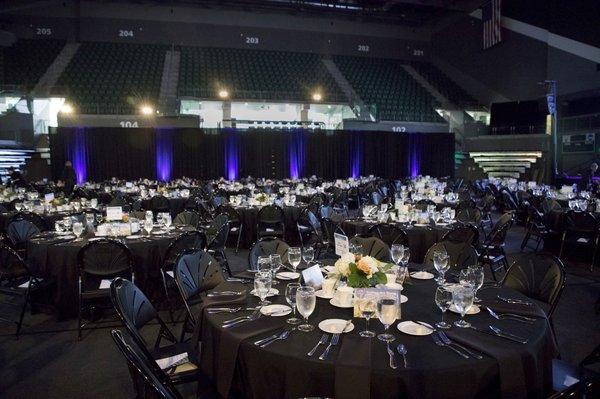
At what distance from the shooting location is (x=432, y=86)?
80.6ft

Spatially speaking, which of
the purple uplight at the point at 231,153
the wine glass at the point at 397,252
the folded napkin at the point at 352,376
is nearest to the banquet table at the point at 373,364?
the folded napkin at the point at 352,376

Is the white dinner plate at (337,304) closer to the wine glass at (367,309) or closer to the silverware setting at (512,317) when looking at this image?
the wine glass at (367,309)

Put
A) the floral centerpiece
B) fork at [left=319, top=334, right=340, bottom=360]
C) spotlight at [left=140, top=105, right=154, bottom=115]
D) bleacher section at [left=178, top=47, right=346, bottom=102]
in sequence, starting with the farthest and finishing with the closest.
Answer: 1. bleacher section at [left=178, top=47, right=346, bottom=102]
2. spotlight at [left=140, top=105, right=154, bottom=115]
3. the floral centerpiece
4. fork at [left=319, top=334, right=340, bottom=360]

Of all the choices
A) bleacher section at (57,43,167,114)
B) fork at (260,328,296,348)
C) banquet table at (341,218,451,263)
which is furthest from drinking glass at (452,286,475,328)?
bleacher section at (57,43,167,114)

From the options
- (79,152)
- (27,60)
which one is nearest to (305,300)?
(79,152)

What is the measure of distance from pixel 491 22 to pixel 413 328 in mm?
22807

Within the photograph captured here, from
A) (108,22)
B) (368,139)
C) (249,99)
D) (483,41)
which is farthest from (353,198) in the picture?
(108,22)

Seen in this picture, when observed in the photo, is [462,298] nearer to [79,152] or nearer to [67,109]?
[79,152]

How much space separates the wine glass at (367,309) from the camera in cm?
214

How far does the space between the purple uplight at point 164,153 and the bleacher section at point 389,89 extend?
9.38 metres

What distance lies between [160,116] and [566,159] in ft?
53.0

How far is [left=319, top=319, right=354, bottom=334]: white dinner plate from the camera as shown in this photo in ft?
7.25

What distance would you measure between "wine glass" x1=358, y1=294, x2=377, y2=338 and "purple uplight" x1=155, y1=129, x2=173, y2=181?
16.6 metres

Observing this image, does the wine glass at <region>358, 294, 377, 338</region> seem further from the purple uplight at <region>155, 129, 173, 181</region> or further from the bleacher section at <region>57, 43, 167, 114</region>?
the bleacher section at <region>57, 43, 167, 114</region>
